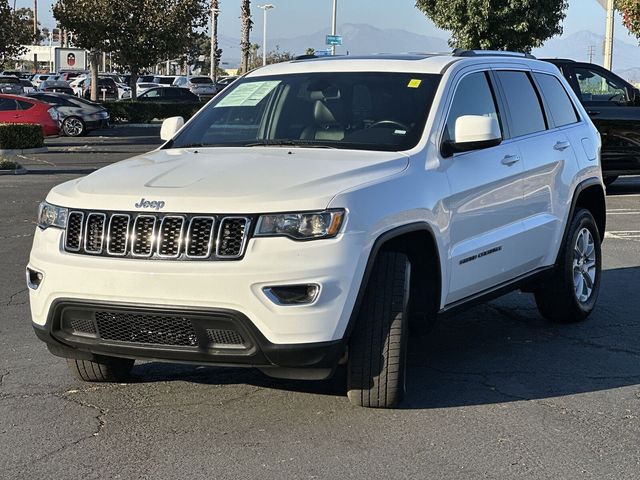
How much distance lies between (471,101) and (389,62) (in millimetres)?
554

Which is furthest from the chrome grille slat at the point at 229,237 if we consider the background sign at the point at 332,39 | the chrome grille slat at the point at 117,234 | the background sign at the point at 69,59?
the background sign at the point at 69,59

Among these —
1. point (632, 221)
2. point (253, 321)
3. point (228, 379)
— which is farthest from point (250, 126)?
point (632, 221)

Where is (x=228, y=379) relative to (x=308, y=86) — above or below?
below

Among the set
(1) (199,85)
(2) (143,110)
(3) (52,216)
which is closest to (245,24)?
(1) (199,85)

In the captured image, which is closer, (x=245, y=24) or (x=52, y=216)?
(x=52, y=216)

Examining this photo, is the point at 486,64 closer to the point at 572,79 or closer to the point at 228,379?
the point at 228,379

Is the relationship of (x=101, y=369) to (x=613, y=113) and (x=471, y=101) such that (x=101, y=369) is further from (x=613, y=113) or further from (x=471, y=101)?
(x=613, y=113)

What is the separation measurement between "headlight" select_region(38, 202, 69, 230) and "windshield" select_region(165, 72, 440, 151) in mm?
1199

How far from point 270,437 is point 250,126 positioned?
7.13 feet

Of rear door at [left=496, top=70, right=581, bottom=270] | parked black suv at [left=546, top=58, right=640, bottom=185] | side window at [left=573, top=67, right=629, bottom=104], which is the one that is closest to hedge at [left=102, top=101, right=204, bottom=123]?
side window at [left=573, top=67, right=629, bottom=104]

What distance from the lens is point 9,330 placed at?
7.29 meters

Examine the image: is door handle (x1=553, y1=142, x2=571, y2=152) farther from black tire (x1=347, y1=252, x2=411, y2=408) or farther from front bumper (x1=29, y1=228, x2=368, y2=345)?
front bumper (x1=29, y1=228, x2=368, y2=345)

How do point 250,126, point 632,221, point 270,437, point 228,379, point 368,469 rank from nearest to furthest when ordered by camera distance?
point 368,469 → point 270,437 → point 228,379 → point 250,126 → point 632,221

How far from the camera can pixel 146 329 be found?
4949 mm
